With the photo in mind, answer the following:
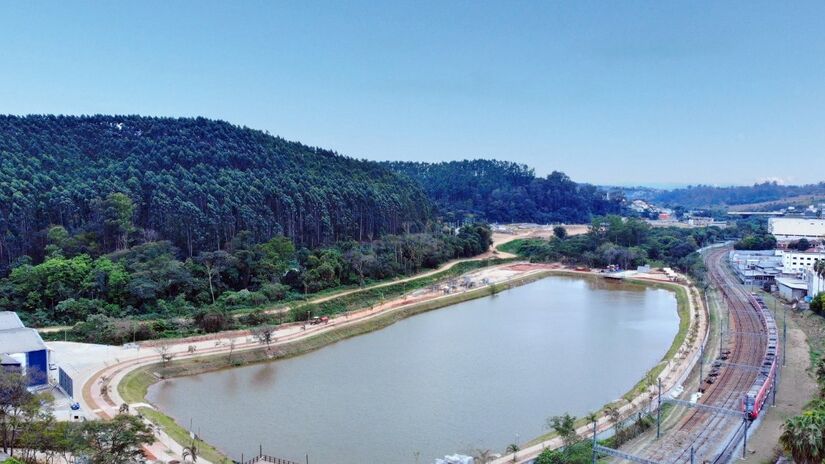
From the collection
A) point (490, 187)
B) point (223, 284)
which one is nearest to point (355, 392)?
point (223, 284)

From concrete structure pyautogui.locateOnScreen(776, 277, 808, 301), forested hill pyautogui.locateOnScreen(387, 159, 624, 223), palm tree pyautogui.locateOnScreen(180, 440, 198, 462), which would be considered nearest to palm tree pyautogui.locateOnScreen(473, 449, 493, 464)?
palm tree pyautogui.locateOnScreen(180, 440, 198, 462)

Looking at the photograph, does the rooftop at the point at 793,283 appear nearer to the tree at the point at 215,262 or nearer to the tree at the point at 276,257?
the tree at the point at 276,257

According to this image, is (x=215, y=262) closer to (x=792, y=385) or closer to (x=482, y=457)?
(x=482, y=457)

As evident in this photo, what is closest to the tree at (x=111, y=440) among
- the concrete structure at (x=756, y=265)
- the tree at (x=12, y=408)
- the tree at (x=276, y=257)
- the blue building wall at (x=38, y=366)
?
the tree at (x=12, y=408)

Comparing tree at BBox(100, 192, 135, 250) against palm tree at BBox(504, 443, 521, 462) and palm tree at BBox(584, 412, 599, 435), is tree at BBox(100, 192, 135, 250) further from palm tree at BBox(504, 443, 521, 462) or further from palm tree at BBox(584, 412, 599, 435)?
palm tree at BBox(584, 412, 599, 435)

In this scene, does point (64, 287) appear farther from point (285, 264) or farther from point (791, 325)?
point (791, 325)

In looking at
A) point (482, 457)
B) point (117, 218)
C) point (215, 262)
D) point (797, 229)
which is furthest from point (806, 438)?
point (797, 229)
